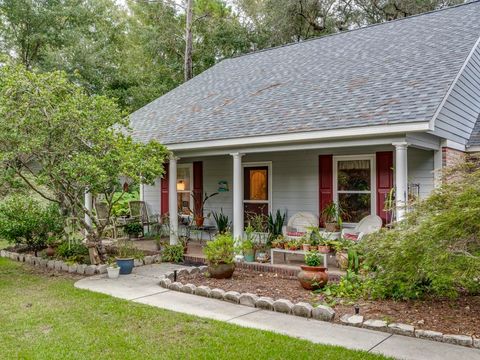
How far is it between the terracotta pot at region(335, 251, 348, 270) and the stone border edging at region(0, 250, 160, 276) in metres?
3.76

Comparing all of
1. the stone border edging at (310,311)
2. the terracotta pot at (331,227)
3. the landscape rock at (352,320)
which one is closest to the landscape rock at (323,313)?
the stone border edging at (310,311)

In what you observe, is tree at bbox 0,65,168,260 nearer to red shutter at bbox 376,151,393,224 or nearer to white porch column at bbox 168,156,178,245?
white porch column at bbox 168,156,178,245

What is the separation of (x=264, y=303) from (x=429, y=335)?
6.37 feet

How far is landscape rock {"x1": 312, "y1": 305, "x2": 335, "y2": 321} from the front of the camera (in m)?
4.76

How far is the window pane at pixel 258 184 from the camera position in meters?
9.77

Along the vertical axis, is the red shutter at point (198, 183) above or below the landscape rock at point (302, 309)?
above

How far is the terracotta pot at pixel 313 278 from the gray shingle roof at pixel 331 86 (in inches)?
87.3

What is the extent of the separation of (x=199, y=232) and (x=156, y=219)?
2037mm

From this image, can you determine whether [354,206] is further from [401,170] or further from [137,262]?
[137,262]

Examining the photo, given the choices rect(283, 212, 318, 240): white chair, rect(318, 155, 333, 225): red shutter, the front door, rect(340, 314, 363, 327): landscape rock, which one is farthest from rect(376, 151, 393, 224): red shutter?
rect(340, 314, 363, 327): landscape rock

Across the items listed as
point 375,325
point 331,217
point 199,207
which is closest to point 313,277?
point 375,325

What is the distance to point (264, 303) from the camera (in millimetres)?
5254

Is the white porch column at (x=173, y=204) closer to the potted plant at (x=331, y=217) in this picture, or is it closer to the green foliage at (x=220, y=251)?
the green foliage at (x=220, y=251)

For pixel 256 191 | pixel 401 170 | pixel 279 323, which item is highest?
pixel 401 170
